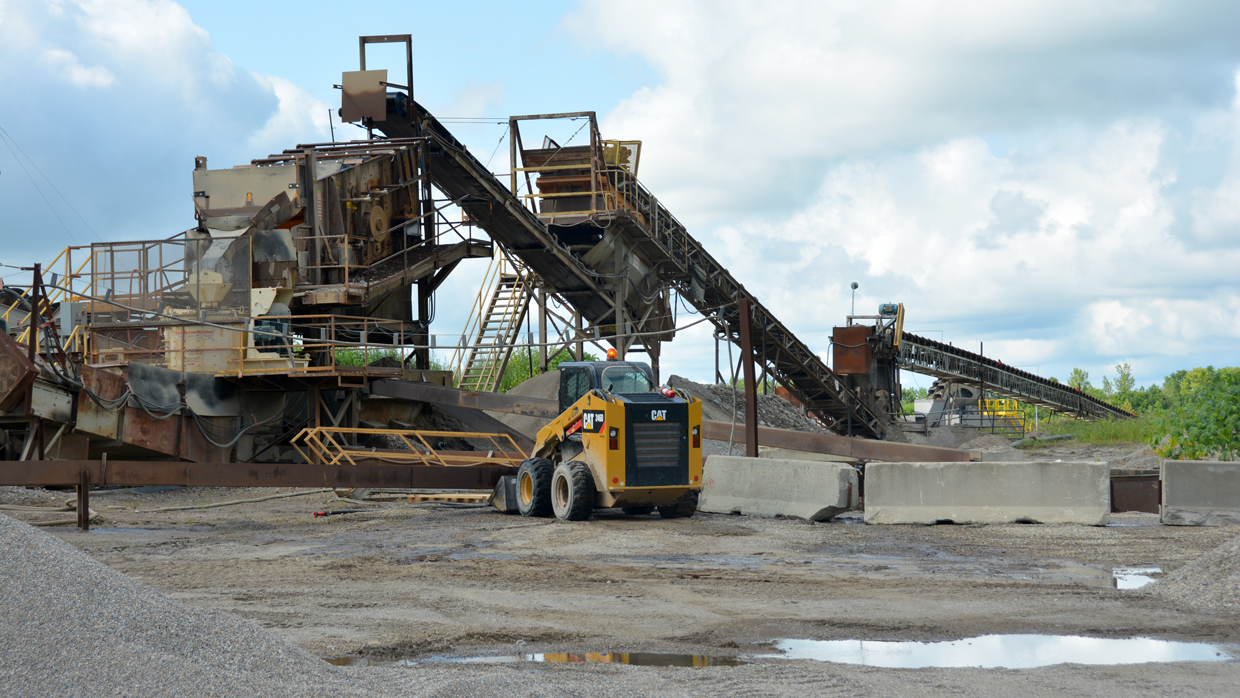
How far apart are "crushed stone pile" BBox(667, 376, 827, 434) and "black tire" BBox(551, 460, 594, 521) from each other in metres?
15.3

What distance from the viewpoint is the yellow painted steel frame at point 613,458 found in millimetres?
13688

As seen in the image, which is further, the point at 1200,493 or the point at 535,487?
the point at 535,487

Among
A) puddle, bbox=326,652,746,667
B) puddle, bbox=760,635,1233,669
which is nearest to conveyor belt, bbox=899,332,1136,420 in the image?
puddle, bbox=760,635,1233,669

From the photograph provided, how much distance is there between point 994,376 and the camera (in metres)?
38.5

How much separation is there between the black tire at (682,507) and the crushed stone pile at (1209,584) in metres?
6.97

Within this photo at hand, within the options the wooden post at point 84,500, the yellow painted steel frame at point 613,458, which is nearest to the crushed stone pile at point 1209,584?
the yellow painted steel frame at point 613,458

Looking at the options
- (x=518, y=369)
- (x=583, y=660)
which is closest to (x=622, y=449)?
(x=583, y=660)

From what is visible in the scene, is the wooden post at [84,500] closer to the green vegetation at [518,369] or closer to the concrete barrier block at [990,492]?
the concrete barrier block at [990,492]

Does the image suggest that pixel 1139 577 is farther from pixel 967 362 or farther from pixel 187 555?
pixel 967 362

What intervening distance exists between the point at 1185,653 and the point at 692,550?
568 cm

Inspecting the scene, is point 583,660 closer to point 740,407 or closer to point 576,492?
point 576,492

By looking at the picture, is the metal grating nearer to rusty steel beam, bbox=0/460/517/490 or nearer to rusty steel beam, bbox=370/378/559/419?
rusty steel beam, bbox=0/460/517/490

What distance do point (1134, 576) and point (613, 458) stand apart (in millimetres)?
6487

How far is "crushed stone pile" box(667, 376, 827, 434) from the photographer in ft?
101
